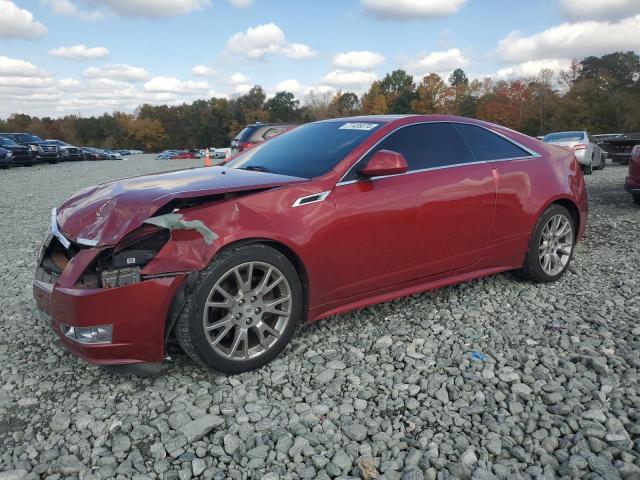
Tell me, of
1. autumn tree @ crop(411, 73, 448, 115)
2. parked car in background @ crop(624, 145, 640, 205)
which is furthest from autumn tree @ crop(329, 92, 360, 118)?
parked car in background @ crop(624, 145, 640, 205)

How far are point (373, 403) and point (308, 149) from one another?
77.6 inches

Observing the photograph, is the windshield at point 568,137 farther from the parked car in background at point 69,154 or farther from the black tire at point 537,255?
the parked car in background at point 69,154

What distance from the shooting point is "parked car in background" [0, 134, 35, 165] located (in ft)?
83.7

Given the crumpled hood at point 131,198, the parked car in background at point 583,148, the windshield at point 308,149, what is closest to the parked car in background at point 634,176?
the windshield at point 308,149

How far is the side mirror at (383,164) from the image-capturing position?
3.51m

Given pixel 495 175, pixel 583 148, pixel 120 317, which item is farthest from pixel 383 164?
pixel 583 148

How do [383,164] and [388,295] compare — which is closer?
[383,164]

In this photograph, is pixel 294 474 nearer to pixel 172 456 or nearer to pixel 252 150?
pixel 172 456

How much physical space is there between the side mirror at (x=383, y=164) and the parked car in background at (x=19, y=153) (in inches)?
1034

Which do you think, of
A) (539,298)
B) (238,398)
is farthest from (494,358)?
(238,398)

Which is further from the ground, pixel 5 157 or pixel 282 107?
pixel 282 107

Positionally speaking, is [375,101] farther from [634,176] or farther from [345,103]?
[634,176]

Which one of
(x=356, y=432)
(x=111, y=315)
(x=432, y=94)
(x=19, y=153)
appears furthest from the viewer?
(x=432, y=94)

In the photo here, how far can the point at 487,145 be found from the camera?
4.43m
